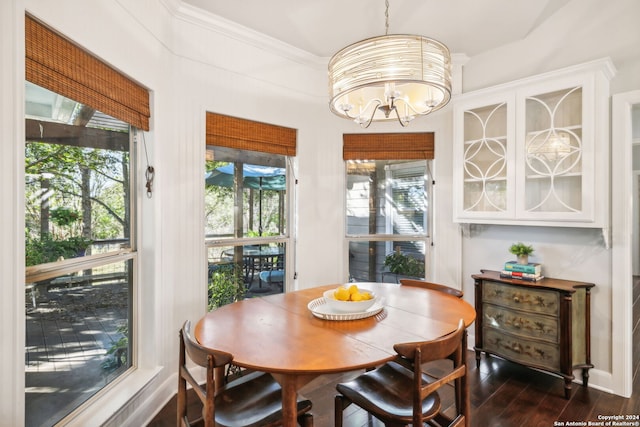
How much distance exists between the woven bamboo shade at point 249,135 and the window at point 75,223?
0.56 meters

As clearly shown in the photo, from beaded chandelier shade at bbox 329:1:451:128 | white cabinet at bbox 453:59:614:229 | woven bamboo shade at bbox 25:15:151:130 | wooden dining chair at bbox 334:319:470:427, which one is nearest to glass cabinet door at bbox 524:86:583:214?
white cabinet at bbox 453:59:614:229

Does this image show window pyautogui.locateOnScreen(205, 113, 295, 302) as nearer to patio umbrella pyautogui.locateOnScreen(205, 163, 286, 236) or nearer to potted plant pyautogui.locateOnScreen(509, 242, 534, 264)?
patio umbrella pyautogui.locateOnScreen(205, 163, 286, 236)

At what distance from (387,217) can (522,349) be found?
1.55 m

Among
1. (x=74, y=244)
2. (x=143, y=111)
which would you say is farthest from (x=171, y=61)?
(x=74, y=244)

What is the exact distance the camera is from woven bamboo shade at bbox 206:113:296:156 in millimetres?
2650

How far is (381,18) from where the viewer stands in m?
2.59

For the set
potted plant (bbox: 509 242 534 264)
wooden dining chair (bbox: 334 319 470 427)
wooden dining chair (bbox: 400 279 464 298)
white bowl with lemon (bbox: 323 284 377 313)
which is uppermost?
potted plant (bbox: 509 242 534 264)

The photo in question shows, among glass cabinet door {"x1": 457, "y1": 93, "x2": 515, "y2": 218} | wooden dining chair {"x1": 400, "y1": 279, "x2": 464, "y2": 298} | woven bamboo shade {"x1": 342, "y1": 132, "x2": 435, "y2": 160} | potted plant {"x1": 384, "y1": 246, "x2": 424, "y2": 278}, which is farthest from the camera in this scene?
potted plant {"x1": 384, "y1": 246, "x2": 424, "y2": 278}

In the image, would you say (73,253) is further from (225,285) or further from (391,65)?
(391,65)

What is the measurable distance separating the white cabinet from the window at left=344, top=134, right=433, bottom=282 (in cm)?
44

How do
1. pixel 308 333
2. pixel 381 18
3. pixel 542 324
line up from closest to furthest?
pixel 308 333 < pixel 542 324 < pixel 381 18

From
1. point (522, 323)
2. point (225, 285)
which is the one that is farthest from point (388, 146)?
point (225, 285)

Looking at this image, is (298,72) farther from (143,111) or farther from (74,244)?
(74,244)

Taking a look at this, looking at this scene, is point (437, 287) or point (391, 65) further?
point (437, 287)
